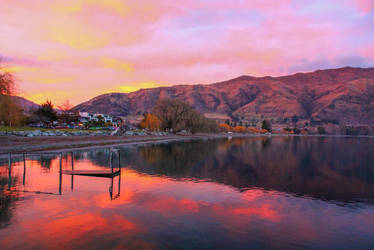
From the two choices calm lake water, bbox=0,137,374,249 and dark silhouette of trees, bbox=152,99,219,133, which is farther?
dark silhouette of trees, bbox=152,99,219,133

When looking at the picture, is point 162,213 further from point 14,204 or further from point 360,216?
point 360,216

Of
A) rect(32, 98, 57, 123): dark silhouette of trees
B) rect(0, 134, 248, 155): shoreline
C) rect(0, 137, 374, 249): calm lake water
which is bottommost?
rect(0, 137, 374, 249): calm lake water

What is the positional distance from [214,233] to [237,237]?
87cm

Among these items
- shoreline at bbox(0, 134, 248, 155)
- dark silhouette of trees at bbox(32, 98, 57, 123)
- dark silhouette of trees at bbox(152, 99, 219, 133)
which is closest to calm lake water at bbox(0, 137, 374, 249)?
shoreline at bbox(0, 134, 248, 155)

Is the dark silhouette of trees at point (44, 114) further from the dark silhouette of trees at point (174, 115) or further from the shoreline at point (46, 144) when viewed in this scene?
the dark silhouette of trees at point (174, 115)

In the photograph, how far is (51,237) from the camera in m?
9.53

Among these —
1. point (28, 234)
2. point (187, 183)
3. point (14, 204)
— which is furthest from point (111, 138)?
point (28, 234)

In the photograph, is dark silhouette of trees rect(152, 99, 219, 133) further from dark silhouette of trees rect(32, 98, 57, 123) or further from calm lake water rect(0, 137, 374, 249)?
calm lake water rect(0, 137, 374, 249)

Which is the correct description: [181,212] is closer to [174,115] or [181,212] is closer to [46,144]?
[46,144]

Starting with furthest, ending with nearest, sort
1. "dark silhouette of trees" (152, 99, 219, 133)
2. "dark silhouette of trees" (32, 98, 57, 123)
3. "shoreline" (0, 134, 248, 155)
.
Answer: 1. "dark silhouette of trees" (152, 99, 219, 133)
2. "dark silhouette of trees" (32, 98, 57, 123)
3. "shoreline" (0, 134, 248, 155)

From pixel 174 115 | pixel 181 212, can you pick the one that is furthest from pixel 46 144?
pixel 174 115

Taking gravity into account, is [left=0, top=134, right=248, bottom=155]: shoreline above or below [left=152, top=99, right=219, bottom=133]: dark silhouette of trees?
below

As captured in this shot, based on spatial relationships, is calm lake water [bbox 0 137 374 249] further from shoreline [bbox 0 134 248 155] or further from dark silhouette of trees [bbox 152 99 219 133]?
dark silhouette of trees [bbox 152 99 219 133]

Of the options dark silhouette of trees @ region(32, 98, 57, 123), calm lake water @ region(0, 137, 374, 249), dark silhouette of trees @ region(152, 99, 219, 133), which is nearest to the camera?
calm lake water @ region(0, 137, 374, 249)
